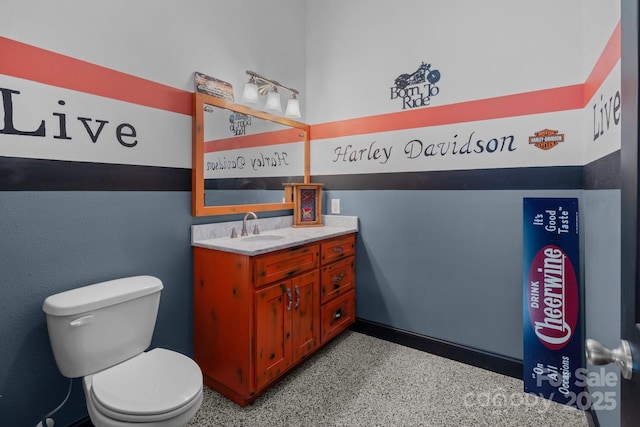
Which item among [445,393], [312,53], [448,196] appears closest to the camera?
[445,393]

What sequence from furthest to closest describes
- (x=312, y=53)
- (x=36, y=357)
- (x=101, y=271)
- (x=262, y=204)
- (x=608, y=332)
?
(x=312, y=53) → (x=262, y=204) → (x=101, y=271) → (x=36, y=357) → (x=608, y=332)

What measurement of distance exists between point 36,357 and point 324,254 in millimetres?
1704

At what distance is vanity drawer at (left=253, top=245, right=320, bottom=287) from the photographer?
6.15 feet

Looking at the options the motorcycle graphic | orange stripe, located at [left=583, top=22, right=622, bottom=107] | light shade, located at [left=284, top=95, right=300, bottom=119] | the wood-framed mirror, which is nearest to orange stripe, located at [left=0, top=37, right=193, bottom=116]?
the wood-framed mirror

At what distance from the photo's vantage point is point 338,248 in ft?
8.48

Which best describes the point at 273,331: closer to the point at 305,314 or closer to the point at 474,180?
the point at 305,314

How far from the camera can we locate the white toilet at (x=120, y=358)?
1.24 metres

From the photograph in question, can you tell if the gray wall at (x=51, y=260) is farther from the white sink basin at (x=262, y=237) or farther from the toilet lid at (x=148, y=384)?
the white sink basin at (x=262, y=237)

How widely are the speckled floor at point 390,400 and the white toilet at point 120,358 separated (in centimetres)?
53

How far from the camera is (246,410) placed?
1855 millimetres

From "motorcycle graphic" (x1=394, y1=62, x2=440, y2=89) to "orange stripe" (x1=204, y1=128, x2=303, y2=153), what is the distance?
100cm

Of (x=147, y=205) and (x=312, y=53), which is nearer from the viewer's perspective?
(x=147, y=205)

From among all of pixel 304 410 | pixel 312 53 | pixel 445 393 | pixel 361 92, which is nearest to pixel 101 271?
pixel 304 410

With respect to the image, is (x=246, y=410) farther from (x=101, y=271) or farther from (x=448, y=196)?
(x=448, y=196)
